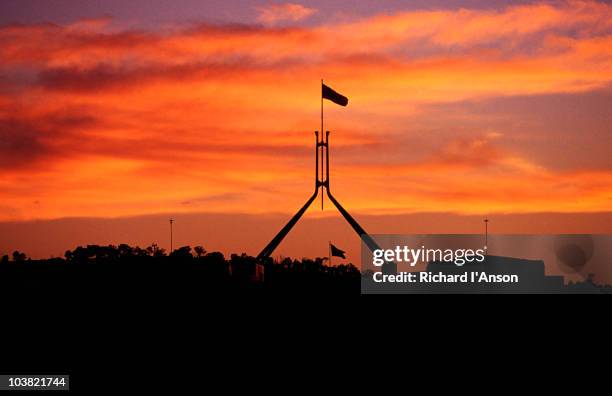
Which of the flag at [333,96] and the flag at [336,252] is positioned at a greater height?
the flag at [333,96]

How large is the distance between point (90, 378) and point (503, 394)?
44.3 ft

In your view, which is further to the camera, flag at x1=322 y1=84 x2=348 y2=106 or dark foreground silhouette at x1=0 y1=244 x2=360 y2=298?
flag at x1=322 y1=84 x2=348 y2=106

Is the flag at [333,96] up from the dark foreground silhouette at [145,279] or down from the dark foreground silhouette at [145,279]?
up

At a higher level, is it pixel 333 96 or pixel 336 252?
pixel 333 96

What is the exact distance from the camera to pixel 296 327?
53.2m

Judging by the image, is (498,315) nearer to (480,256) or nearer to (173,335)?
(173,335)

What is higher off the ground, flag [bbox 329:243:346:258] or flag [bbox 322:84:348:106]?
flag [bbox 322:84:348:106]

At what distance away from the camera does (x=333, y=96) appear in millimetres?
89250

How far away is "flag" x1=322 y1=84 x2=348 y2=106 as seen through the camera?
88.7 metres

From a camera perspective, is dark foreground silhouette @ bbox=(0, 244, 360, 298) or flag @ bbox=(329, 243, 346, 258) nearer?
dark foreground silhouette @ bbox=(0, 244, 360, 298)

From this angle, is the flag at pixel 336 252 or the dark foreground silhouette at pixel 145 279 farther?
the flag at pixel 336 252

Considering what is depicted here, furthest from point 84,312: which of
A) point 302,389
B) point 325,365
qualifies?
point 302,389

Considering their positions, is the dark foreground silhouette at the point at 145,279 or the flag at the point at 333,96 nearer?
the dark foreground silhouette at the point at 145,279

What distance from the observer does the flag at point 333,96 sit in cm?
8869
